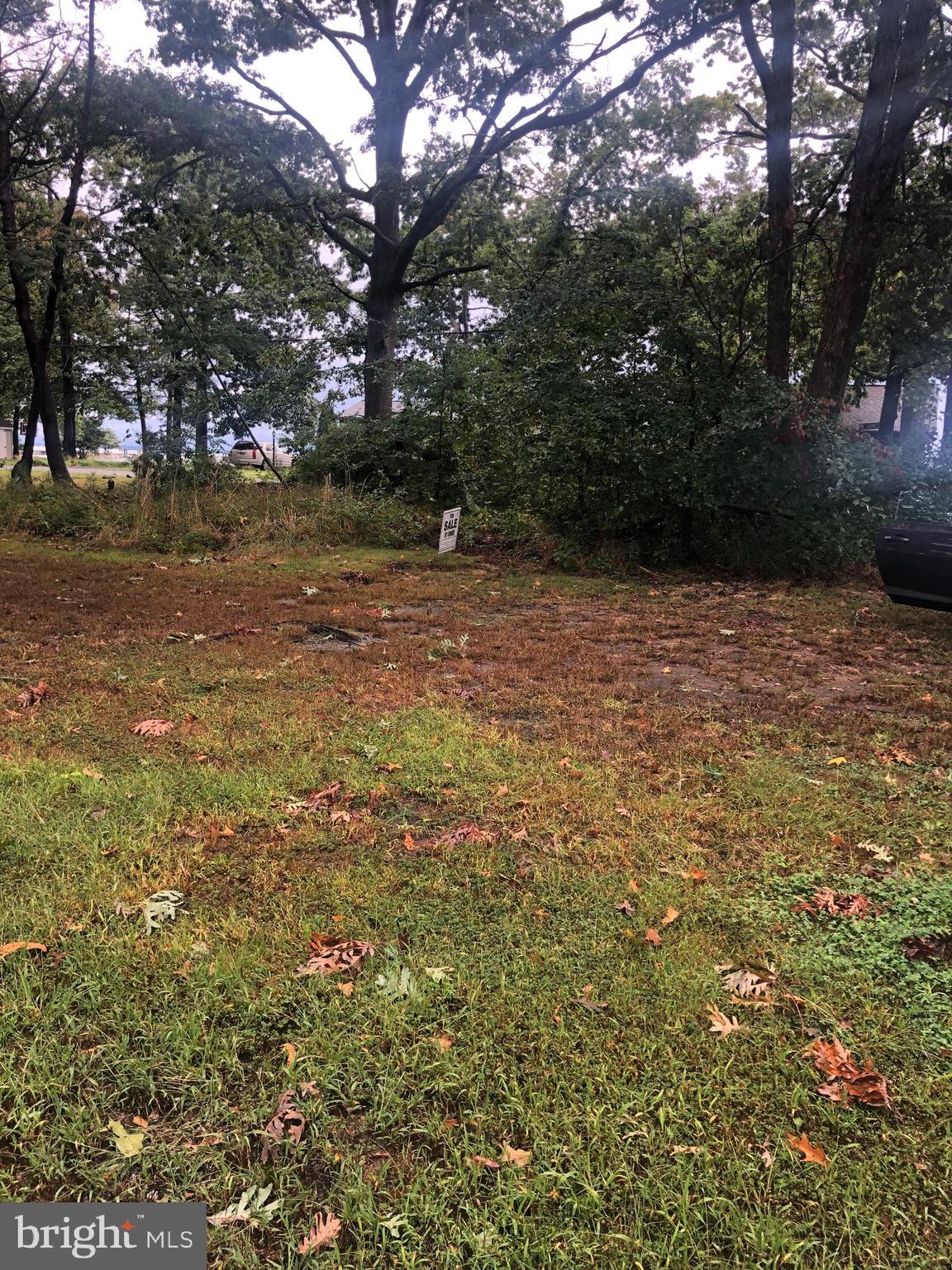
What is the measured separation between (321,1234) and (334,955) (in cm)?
80

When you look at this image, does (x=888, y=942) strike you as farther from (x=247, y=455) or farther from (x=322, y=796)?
(x=247, y=455)

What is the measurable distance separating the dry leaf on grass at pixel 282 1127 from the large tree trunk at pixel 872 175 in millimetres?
10197

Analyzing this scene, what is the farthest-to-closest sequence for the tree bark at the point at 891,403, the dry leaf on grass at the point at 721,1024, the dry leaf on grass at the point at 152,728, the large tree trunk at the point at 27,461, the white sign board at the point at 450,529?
the tree bark at the point at 891,403, the large tree trunk at the point at 27,461, the white sign board at the point at 450,529, the dry leaf on grass at the point at 152,728, the dry leaf on grass at the point at 721,1024

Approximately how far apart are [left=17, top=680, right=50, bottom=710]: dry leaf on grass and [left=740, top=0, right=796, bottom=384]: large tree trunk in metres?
9.92

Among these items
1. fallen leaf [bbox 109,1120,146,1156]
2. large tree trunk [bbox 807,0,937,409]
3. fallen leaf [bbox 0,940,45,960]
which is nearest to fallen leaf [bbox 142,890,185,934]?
fallen leaf [bbox 0,940,45,960]

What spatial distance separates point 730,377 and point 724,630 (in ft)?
15.6

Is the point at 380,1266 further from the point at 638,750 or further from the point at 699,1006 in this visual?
the point at 638,750

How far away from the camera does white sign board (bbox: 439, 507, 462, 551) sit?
11.4m

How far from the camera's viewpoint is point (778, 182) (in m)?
10.9

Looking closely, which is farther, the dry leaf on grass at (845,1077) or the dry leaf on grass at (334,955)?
the dry leaf on grass at (334,955)

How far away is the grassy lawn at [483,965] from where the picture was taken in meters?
1.53

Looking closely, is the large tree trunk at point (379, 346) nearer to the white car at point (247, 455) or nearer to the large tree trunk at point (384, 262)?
the large tree trunk at point (384, 262)

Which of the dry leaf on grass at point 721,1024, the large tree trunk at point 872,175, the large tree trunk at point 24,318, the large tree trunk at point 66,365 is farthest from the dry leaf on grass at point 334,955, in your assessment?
the large tree trunk at point 66,365

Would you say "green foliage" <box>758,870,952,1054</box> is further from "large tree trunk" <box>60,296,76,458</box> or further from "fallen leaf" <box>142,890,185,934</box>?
"large tree trunk" <box>60,296,76,458</box>
